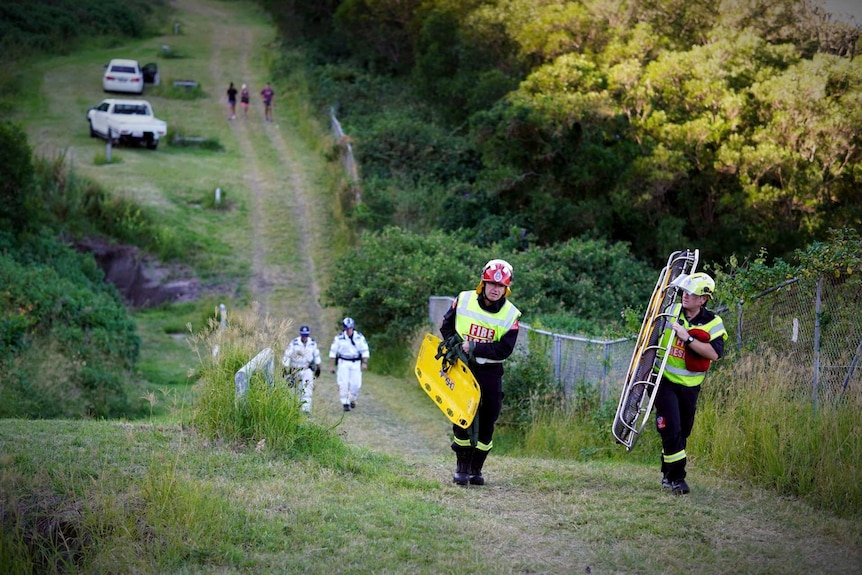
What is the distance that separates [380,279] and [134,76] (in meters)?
Answer: 28.2

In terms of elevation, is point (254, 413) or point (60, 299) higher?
point (254, 413)

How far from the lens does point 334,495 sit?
→ 7.75 meters

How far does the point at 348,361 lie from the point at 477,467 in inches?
290

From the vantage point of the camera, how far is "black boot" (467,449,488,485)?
28.1ft

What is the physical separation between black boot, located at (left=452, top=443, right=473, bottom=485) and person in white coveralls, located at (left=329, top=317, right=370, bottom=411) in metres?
7.25

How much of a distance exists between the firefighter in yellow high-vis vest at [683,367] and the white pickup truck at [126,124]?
3034 centimetres

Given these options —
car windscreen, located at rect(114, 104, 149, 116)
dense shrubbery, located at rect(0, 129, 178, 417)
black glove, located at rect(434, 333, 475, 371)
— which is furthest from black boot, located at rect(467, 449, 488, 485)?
car windscreen, located at rect(114, 104, 149, 116)

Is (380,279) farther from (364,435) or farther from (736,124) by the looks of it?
(736,124)

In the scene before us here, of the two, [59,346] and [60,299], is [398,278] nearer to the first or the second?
[60,299]

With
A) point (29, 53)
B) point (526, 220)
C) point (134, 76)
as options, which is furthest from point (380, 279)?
point (29, 53)

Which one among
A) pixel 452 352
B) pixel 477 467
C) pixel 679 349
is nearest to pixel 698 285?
pixel 679 349

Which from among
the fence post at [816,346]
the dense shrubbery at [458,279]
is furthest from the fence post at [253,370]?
the dense shrubbery at [458,279]

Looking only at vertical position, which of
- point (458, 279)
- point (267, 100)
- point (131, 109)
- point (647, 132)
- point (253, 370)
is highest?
point (267, 100)

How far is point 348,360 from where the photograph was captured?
1576cm
